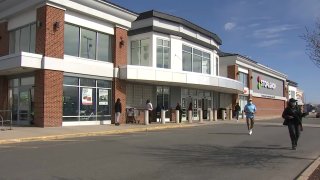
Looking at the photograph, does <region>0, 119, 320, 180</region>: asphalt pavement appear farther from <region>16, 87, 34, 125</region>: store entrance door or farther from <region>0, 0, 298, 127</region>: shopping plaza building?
<region>16, 87, 34, 125</region>: store entrance door

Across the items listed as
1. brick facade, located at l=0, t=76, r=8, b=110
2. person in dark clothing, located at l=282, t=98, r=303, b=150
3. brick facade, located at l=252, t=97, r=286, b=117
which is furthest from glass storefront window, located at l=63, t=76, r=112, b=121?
brick facade, located at l=252, t=97, r=286, b=117

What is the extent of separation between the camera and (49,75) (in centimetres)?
2430

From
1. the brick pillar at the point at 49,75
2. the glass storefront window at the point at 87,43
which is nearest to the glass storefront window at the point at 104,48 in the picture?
the glass storefront window at the point at 87,43

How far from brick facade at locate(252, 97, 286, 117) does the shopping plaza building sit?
21.9 metres

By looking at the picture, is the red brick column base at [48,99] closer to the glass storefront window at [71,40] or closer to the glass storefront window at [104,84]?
the glass storefront window at [71,40]

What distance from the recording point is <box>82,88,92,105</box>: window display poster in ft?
88.4

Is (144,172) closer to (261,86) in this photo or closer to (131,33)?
(131,33)

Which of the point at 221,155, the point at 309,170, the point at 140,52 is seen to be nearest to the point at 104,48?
the point at 140,52

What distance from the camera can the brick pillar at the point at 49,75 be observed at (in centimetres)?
2402

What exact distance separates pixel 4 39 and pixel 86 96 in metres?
7.32

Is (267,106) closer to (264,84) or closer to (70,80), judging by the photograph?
(264,84)

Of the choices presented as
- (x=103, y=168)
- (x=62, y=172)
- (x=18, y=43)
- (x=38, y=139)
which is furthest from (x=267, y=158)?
(x=18, y=43)

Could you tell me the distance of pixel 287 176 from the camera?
9680mm

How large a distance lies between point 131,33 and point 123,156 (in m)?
24.0
